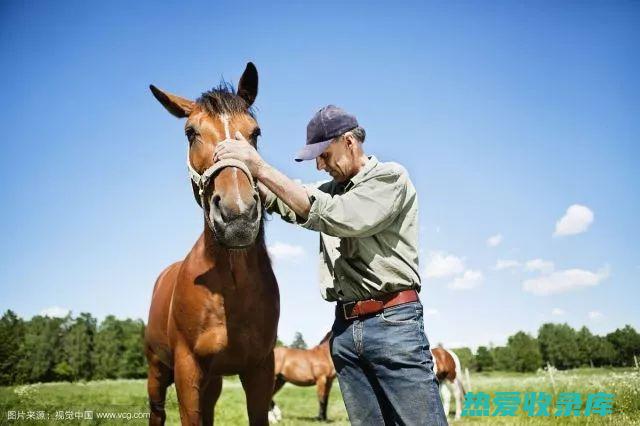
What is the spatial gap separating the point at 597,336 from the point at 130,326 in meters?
98.1

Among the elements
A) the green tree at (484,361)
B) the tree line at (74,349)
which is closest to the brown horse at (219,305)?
the tree line at (74,349)

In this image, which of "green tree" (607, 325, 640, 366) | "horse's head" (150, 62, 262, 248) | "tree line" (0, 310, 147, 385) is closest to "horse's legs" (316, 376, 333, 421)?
"horse's head" (150, 62, 262, 248)

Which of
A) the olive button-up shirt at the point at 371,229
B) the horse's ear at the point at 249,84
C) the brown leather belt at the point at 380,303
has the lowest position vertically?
the brown leather belt at the point at 380,303

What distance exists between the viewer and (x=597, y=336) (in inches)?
3487

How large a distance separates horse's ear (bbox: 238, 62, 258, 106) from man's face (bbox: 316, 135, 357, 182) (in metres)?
1.62

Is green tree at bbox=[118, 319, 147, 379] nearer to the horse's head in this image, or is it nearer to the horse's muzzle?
the horse's head

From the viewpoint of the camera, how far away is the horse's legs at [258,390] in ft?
11.5

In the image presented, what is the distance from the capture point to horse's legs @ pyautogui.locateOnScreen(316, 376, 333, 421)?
13.5 m

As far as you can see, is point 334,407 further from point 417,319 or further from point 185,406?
point 417,319

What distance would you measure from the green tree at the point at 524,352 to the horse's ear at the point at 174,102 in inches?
3922

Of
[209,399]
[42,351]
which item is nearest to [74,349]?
[42,351]

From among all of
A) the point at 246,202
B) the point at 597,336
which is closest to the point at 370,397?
the point at 246,202

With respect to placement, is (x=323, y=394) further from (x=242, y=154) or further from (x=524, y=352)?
(x=524, y=352)

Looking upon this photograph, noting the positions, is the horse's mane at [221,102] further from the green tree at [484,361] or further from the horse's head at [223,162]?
the green tree at [484,361]
